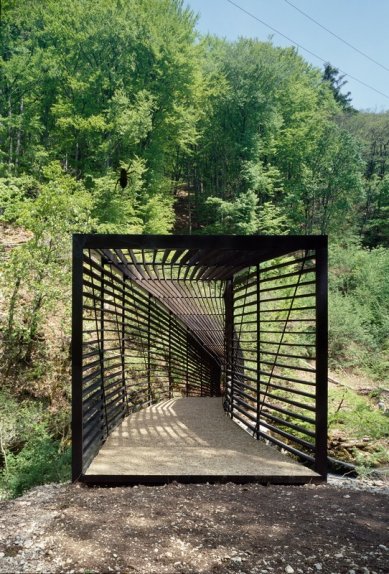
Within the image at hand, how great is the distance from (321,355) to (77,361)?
2.13 m

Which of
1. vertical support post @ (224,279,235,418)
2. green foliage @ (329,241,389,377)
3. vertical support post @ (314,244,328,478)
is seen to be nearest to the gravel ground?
vertical support post @ (314,244,328,478)

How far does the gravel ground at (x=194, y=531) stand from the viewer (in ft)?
7.68

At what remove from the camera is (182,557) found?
2.41 meters

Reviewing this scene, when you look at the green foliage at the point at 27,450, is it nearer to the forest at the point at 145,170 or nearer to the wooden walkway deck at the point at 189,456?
the forest at the point at 145,170

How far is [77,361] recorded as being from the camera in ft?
12.4

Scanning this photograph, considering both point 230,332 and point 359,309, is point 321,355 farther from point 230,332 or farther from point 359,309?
point 359,309

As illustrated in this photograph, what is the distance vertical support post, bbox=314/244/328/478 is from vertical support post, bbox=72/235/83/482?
2.04 m

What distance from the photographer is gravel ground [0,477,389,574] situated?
2340mm

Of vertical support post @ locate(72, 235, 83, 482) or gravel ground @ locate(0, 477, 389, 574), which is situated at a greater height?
vertical support post @ locate(72, 235, 83, 482)

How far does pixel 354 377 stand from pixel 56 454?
1050cm

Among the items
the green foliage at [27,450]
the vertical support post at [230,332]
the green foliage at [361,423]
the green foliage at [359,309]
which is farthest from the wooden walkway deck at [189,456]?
the green foliage at [359,309]

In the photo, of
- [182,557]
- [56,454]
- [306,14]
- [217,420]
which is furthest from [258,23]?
[182,557]

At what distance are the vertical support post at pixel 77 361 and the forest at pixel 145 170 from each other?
1.66 metres

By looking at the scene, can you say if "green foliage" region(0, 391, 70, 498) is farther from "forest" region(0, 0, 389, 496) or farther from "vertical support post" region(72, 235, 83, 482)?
"vertical support post" region(72, 235, 83, 482)
